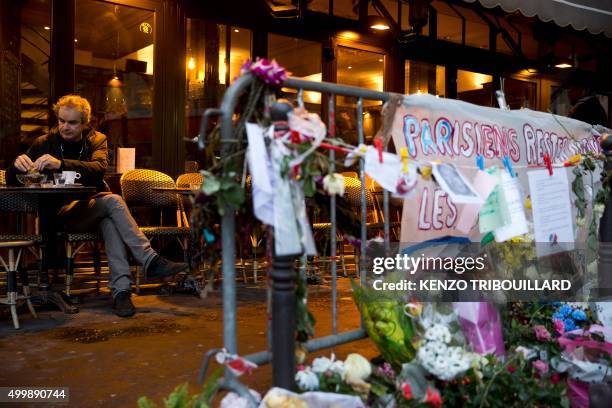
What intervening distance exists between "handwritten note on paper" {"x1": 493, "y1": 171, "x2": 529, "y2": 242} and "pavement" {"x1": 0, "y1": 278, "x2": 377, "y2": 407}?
138cm

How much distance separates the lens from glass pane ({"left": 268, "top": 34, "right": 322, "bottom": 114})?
9055mm

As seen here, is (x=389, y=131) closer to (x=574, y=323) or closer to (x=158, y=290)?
(x=574, y=323)

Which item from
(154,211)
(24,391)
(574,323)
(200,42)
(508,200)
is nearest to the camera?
(508,200)

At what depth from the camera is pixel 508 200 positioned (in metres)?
2.62

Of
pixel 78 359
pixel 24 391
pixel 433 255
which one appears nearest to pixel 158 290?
pixel 78 359

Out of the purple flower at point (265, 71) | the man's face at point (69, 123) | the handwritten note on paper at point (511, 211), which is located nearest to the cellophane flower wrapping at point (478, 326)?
the handwritten note on paper at point (511, 211)

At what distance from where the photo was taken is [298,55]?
30.7 ft

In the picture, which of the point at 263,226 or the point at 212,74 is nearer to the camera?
the point at 263,226

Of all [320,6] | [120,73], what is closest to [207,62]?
[120,73]

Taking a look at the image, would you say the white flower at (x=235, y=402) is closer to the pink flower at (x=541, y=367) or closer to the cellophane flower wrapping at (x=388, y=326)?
the cellophane flower wrapping at (x=388, y=326)

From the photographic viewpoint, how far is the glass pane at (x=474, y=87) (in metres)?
11.5

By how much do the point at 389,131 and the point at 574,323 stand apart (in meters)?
1.71

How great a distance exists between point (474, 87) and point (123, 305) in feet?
30.1

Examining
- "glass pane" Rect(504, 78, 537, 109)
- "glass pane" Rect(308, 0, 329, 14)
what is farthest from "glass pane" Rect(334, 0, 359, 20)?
"glass pane" Rect(504, 78, 537, 109)
